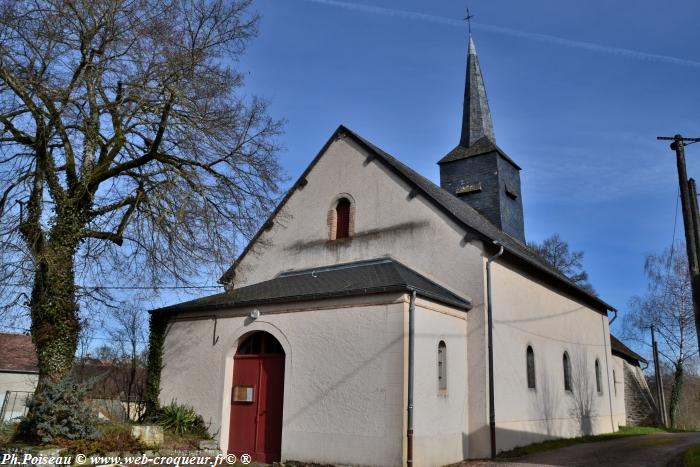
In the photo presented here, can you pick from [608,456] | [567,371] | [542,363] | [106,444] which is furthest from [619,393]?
[106,444]

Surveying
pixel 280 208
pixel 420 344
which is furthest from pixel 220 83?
pixel 420 344

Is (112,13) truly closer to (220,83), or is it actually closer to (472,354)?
(220,83)

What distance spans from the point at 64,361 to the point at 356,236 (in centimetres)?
840

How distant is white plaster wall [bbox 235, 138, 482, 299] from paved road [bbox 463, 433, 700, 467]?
13.5ft

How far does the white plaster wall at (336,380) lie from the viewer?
1170 cm

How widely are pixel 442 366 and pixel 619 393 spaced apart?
16.6 metres

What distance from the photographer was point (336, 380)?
41.2ft

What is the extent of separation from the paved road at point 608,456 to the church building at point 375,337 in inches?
34.8

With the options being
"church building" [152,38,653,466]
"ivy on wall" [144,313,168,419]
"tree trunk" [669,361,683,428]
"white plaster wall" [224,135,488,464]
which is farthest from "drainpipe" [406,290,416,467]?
"tree trunk" [669,361,683,428]

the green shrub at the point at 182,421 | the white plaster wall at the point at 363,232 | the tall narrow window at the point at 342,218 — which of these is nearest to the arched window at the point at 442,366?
the white plaster wall at the point at 363,232

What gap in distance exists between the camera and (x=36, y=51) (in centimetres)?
1170

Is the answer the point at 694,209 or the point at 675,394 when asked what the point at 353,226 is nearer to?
the point at 694,209

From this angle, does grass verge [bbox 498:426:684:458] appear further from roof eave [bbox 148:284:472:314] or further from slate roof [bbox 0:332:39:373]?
slate roof [bbox 0:332:39:373]

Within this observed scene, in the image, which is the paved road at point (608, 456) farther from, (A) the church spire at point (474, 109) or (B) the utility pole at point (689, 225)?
(A) the church spire at point (474, 109)
